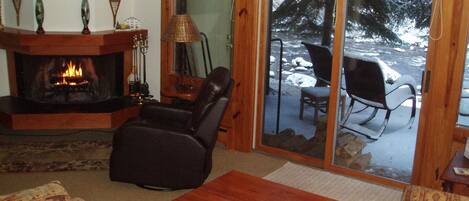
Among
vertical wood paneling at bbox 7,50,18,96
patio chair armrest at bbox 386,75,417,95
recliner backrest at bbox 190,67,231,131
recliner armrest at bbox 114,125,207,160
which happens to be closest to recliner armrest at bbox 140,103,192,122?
recliner backrest at bbox 190,67,231,131

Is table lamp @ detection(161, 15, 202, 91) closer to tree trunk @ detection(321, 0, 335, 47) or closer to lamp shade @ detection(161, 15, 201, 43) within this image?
lamp shade @ detection(161, 15, 201, 43)

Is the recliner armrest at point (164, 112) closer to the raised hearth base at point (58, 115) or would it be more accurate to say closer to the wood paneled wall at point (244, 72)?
the wood paneled wall at point (244, 72)

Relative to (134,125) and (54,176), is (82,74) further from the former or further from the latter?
(134,125)

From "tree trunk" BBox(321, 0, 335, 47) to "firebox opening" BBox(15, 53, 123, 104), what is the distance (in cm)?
243

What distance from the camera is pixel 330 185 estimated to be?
380 cm

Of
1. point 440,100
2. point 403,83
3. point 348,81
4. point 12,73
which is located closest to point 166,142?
point 348,81

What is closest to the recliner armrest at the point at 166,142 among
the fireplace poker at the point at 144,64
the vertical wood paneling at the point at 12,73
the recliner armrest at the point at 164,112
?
the recliner armrest at the point at 164,112

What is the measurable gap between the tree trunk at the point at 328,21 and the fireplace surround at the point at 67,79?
2.15 meters

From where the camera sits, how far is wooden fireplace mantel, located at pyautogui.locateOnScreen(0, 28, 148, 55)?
4.57 meters

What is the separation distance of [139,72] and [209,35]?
1.08m

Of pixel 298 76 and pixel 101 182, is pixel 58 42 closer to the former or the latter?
pixel 101 182

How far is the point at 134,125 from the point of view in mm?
3422

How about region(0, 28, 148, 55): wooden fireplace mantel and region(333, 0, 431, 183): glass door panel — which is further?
region(0, 28, 148, 55): wooden fireplace mantel

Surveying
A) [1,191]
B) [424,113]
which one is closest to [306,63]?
[424,113]
